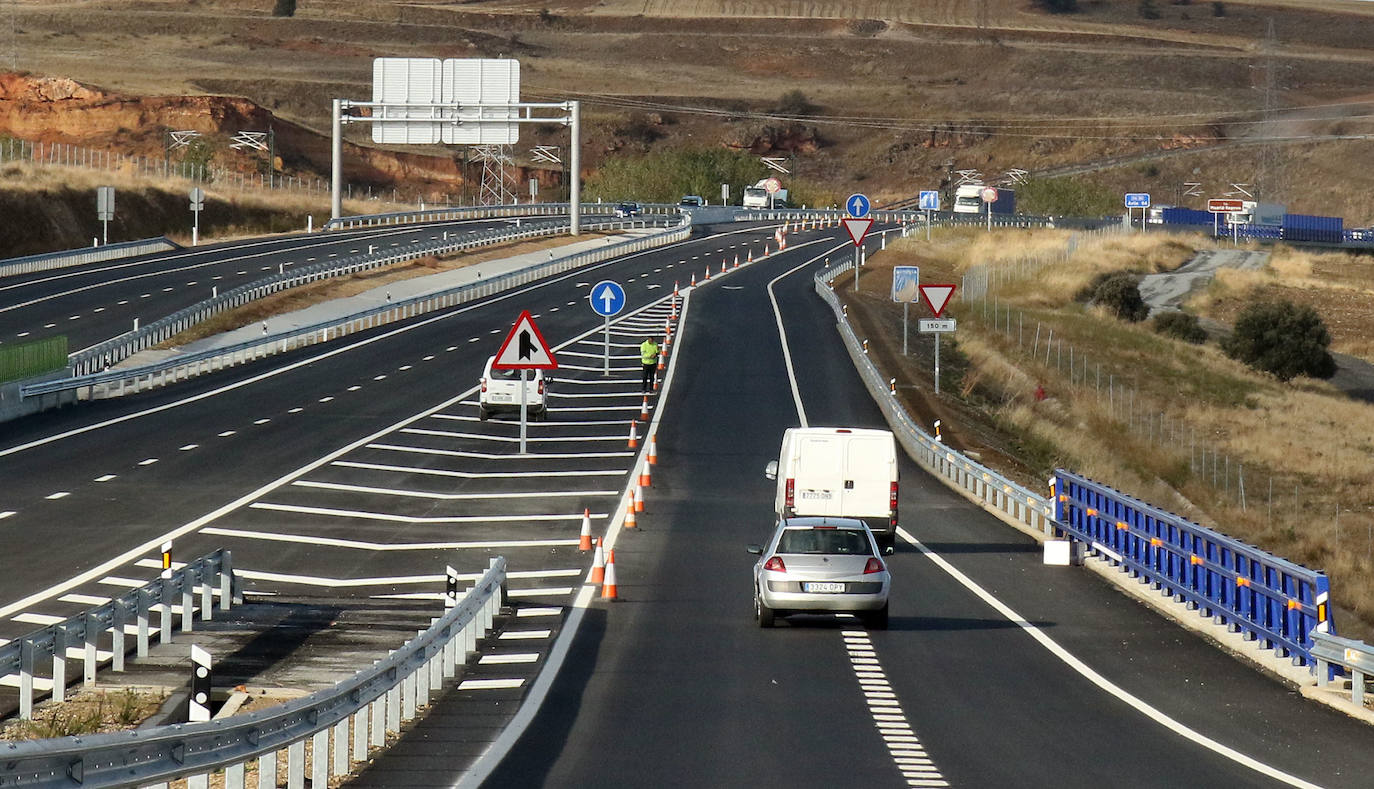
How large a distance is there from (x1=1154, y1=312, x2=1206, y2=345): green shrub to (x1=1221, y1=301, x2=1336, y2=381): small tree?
447cm

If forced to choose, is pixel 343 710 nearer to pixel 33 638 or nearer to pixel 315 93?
pixel 33 638

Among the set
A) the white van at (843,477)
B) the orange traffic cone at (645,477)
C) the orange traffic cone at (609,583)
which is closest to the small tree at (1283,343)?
the orange traffic cone at (645,477)

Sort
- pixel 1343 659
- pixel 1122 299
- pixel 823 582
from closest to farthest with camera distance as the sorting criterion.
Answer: pixel 1343 659, pixel 823 582, pixel 1122 299

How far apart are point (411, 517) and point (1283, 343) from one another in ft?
170

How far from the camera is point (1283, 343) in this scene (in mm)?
71875

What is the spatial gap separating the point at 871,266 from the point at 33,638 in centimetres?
7589

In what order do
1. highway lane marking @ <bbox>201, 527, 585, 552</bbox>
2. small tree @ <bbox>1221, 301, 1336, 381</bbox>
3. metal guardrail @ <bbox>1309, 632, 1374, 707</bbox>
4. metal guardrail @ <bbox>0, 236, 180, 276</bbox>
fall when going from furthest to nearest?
1. metal guardrail @ <bbox>0, 236, 180, 276</bbox>
2. small tree @ <bbox>1221, 301, 1336, 381</bbox>
3. highway lane marking @ <bbox>201, 527, 585, 552</bbox>
4. metal guardrail @ <bbox>1309, 632, 1374, 707</bbox>

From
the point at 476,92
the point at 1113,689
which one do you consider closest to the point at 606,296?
the point at 1113,689

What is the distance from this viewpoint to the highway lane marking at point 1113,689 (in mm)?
13031

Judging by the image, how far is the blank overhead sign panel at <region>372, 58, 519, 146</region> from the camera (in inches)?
3627

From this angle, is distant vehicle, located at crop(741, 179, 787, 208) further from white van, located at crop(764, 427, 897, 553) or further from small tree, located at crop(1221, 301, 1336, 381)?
white van, located at crop(764, 427, 897, 553)

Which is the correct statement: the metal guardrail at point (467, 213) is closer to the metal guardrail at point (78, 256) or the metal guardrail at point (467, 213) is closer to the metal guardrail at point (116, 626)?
the metal guardrail at point (78, 256)

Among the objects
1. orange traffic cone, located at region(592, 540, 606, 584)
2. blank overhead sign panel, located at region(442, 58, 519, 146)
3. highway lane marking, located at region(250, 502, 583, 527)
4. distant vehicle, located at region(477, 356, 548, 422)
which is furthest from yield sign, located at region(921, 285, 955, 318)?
blank overhead sign panel, located at region(442, 58, 519, 146)

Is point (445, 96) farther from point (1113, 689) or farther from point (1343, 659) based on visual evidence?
point (1343, 659)
